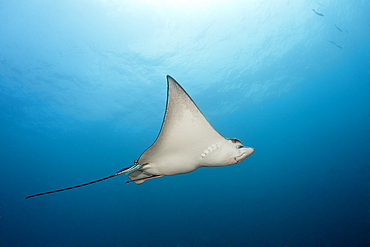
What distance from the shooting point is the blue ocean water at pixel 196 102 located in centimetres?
921

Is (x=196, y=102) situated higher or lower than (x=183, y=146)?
higher

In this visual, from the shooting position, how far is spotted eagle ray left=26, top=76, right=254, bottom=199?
178 centimetres

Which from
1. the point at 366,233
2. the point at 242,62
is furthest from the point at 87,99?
the point at 366,233

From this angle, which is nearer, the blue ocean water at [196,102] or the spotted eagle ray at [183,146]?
the spotted eagle ray at [183,146]

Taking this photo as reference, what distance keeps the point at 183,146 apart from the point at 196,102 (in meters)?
12.2

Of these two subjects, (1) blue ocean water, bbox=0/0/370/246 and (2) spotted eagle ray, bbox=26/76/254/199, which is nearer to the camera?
(2) spotted eagle ray, bbox=26/76/254/199

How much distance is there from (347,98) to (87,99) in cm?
2749

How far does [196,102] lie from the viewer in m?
14.1

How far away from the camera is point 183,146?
2.08m

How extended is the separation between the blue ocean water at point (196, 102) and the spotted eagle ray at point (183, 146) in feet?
28.9

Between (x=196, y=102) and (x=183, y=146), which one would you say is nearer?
(x=183, y=146)

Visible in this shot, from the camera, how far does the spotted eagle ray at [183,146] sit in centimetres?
178

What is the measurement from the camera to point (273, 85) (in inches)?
587

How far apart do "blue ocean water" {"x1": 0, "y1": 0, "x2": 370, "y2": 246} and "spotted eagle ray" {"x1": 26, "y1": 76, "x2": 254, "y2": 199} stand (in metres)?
8.82
